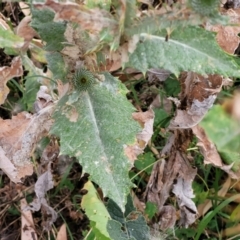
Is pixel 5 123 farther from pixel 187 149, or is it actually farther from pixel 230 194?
pixel 230 194

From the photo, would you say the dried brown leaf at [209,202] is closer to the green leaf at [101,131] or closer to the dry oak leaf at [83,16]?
the green leaf at [101,131]

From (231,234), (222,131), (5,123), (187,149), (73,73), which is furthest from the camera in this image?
(231,234)

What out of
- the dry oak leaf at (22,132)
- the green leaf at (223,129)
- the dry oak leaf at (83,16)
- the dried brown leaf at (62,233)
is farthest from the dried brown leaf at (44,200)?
the green leaf at (223,129)

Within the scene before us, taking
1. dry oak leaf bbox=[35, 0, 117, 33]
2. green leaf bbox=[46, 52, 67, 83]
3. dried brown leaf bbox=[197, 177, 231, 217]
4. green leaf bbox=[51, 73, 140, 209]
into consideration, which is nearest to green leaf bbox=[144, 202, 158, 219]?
dried brown leaf bbox=[197, 177, 231, 217]

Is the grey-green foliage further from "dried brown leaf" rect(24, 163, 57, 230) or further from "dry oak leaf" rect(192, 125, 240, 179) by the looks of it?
"dried brown leaf" rect(24, 163, 57, 230)

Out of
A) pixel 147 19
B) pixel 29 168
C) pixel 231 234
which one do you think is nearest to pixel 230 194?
pixel 231 234

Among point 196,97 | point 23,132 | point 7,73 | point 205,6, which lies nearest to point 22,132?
point 23,132
